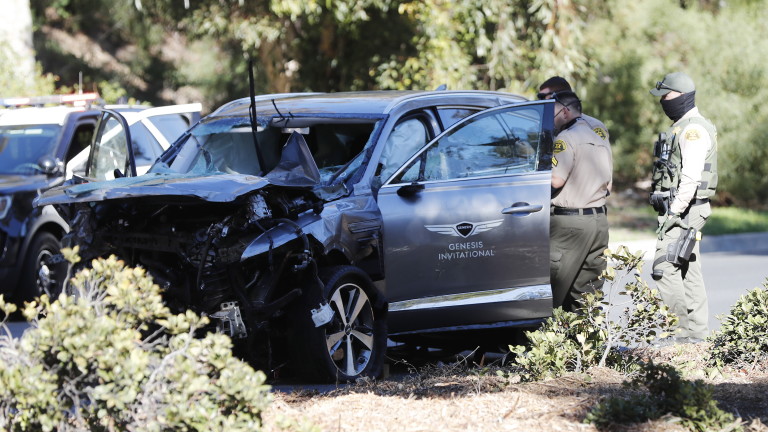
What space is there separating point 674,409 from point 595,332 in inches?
54.4

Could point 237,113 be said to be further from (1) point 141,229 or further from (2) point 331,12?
(2) point 331,12

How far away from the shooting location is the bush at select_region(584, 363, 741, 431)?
4.62 meters

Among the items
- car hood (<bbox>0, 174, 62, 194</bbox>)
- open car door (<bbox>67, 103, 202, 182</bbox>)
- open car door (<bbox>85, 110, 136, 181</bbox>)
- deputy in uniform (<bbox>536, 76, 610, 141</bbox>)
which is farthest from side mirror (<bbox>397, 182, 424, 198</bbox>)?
car hood (<bbox>0, 174, 62, 194</bbox>)

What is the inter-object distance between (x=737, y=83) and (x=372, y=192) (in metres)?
16.2

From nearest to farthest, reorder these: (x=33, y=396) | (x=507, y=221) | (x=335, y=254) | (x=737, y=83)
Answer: (x=33, y=396) → (x=335, y=254) → (x=507, y=221) → (x=737, y=83)

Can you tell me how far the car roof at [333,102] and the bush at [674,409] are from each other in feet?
11.3

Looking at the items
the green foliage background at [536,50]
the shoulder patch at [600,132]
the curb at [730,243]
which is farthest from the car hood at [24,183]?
the curb at [730,243]

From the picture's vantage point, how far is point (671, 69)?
22812 millimetres

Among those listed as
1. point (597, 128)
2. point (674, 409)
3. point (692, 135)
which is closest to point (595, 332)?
point (674, 409)

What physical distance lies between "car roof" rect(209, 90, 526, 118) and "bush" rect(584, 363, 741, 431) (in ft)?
11.3

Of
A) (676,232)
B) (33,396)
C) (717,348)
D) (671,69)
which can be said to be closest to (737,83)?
(671,69)

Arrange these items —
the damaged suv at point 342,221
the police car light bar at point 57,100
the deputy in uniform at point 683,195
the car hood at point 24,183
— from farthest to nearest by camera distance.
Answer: the police car light bar at point 57,100
the car hood at point 24,183
the deputy in uniform at point 683,195
the damaged suv at point 342,221

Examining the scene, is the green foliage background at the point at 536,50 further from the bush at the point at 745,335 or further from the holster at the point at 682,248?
the bush at the point at 745,335

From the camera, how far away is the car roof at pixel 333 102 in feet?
25.9
